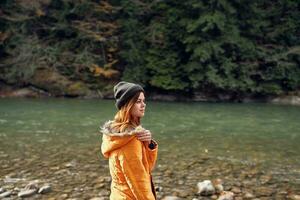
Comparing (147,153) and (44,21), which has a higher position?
(44,21)

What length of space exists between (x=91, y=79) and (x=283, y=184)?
67.2 ft

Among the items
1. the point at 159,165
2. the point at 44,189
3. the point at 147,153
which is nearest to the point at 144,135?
the point at 147,153

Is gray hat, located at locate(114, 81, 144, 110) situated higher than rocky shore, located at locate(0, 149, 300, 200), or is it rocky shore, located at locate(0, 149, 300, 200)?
gray hat, located at locate(114, 81, 144, 110)

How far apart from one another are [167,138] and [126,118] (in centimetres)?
848

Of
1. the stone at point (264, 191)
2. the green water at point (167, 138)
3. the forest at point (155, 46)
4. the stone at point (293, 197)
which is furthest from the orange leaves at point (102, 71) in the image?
the stone at point (293, 197)

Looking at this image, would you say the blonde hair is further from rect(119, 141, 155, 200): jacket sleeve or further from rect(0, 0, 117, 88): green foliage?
rect(0, 0, 117, 88): green foliage

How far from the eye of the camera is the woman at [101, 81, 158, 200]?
2666 millimetres

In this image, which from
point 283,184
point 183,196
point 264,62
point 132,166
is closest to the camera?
point 132,166

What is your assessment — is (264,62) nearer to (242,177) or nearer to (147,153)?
(242,177)

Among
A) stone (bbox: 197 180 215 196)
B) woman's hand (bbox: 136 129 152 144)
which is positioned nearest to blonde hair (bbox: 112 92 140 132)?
woman's hand (bbox: 136 129 152 144)

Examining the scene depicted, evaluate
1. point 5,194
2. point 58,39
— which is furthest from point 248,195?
point 58,39

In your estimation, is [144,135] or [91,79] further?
[91,79]

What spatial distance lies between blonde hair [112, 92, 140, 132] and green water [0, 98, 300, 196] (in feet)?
15.5

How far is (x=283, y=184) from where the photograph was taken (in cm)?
684
